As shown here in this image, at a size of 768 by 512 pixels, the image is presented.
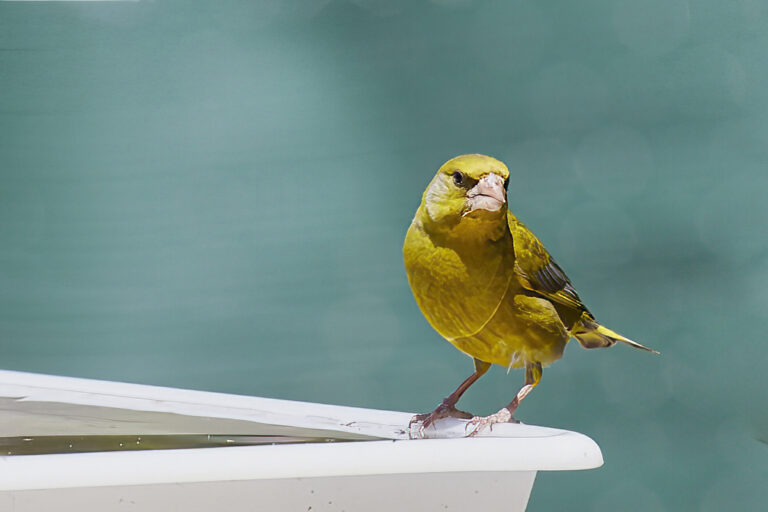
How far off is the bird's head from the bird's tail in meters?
0.24

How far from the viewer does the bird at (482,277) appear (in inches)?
34.5

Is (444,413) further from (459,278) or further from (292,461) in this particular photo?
(292,461)

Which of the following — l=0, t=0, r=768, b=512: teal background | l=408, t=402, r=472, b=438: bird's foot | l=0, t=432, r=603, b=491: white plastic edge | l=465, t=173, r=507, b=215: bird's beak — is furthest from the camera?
l=0, t=0, r=768, b=512: teal background

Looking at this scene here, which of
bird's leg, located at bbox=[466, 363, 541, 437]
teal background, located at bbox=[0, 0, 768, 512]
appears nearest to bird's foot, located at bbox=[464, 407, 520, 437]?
bird's leg, located at bbox=[466, 363, 541, 437]

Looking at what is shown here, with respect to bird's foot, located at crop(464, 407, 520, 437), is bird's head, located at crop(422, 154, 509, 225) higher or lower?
higher

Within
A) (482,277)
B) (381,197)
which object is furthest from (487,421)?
(381,197)

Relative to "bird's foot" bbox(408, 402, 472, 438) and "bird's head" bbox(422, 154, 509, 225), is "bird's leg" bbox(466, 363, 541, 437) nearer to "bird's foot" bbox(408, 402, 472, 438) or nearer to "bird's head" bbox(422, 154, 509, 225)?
"bird's foot" bbox(408, 402, 472, 438)

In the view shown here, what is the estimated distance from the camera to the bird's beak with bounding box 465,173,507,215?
2.78ft

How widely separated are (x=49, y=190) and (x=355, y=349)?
3.30 feet

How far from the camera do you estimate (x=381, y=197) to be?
6.72 feet

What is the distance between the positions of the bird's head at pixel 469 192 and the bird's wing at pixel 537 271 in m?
0.09

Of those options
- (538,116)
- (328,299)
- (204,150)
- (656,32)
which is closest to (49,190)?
(204,150)

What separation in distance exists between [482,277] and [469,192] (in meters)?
0.10

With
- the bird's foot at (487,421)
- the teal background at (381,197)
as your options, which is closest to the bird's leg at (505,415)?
the bird's foot at (487,421)
